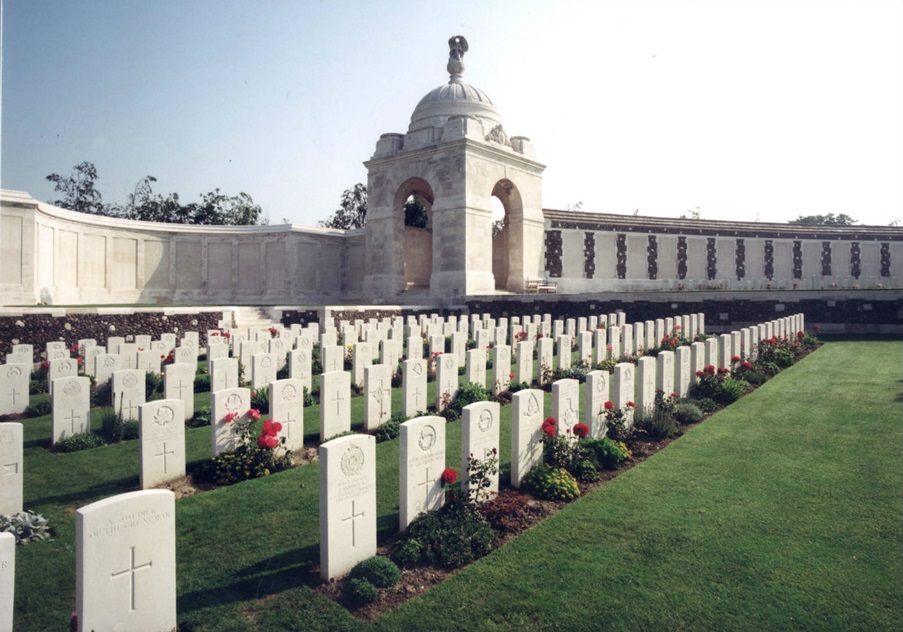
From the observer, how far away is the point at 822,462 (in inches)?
249

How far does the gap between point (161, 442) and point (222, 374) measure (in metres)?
3.48

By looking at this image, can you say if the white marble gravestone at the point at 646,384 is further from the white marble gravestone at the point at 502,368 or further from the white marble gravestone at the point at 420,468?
the white marble gravestone at the point at 420,468

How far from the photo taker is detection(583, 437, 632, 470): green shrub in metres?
6.57

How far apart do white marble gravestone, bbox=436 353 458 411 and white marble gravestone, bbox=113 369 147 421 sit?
4545 mm

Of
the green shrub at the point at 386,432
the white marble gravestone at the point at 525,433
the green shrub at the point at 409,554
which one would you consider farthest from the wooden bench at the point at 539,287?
the green shrub at the point at 409,554

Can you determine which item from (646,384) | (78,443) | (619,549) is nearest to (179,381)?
(78,443)

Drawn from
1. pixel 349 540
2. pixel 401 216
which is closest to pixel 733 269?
pixel 401 216

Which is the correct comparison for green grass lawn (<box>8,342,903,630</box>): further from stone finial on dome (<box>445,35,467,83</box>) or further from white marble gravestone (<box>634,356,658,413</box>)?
stone finial on dome (<box>445,35,467,83</box>)

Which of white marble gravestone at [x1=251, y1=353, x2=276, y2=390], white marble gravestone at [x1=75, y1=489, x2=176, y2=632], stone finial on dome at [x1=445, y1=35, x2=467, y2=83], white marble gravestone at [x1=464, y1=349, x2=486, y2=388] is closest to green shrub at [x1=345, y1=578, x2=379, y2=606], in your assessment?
white marble gravestone at [x1=75, y1=489, x2=176, y2=632]

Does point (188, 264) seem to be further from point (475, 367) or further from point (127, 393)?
point (475, 367)

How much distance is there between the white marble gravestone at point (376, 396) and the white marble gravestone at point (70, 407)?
3.83m

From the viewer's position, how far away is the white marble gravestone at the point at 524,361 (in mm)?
11056

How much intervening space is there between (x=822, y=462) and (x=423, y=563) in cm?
499

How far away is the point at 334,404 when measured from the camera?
7.62 meters
